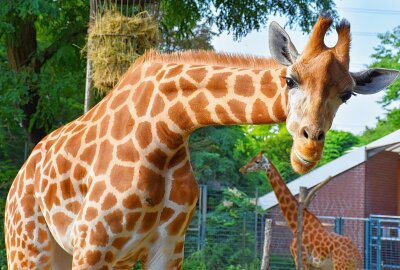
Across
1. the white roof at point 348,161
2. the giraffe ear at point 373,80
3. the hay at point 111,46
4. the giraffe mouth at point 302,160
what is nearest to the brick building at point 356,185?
the white roof at point 348,161

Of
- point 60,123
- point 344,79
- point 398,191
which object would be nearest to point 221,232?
point 60,123

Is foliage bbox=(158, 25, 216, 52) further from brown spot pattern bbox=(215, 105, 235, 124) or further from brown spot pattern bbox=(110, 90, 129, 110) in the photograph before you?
brown spot pattern bbox=(215, 105, 235, 124)

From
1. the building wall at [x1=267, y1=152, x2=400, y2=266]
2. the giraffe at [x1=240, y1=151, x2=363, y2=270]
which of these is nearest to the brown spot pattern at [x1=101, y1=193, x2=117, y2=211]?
the giraffe at [x1=240, y1=151, x2=363, y2=270]

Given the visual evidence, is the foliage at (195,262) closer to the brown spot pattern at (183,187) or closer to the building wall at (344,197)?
the building wall at (344,197)

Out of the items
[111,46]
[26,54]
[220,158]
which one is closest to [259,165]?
[26,54]

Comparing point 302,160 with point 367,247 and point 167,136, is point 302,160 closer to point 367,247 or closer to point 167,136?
point 167,136

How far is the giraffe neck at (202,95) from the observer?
3.66m

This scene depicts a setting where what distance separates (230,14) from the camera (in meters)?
14.1

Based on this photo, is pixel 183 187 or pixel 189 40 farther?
pixel 189 40

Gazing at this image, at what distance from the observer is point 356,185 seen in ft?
66.7

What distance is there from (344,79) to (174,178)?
3.59 feet

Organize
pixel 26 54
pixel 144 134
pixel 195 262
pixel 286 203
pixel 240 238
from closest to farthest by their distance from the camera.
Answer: pixel 144 134 → pixel 286 203 → pixel 26 54 → pixel 195 262 → pixel 240 238

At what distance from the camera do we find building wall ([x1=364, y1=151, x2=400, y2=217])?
66.9ft

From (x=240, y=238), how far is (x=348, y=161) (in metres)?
5.16
